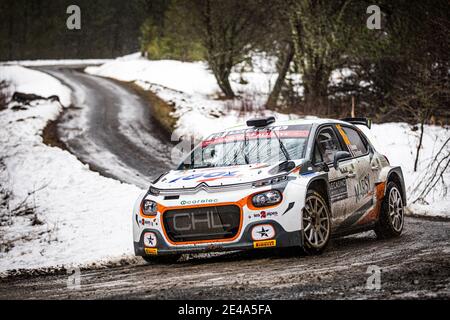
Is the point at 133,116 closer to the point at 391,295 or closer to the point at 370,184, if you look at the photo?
the point at 370,184

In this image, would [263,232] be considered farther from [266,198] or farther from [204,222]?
[204,222]

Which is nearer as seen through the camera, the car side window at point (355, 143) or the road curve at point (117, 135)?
the car side window at point (355, 143)

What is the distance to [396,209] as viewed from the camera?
9.65 metres

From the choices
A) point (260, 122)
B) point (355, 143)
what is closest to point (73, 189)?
point (260, 122)

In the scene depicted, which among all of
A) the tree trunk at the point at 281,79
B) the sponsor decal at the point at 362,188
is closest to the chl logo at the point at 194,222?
the sponsor decal at the point at 362,188

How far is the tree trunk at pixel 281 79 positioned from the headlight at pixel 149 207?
18.4m

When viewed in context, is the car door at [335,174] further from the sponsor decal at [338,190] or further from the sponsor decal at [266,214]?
the sponsor decal at [266,214]

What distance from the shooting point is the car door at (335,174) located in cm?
820

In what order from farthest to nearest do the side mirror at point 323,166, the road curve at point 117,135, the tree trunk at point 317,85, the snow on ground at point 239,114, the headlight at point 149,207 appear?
the tree trunk at point 317,85 → the road curve at point 117,135 → the snow on ground at point 239,114 → the side mirror at point 323,166 → the headlight at point 149,207

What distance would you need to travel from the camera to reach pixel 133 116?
2467 cm

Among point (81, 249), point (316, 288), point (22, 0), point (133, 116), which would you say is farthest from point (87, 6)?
point (316, 288)

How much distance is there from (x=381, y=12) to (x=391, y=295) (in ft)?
67.6

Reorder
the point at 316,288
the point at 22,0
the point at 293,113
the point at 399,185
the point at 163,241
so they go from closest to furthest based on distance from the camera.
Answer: the point at 316,288
the point at 163,241
the point at 399,185
the point at 293,113
the point at 22,0

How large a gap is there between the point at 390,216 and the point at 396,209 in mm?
301
